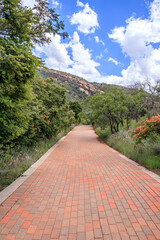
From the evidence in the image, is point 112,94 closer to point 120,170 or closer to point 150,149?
point 150,149

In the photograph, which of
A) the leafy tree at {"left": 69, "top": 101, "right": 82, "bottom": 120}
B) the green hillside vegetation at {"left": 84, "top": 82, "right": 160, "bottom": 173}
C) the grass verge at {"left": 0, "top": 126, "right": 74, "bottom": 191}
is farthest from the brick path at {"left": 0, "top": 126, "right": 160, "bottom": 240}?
the leafy tree at {"left": 69, "top": 101, "right": 82, "bottom": 120}

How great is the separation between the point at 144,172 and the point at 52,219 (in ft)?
10.6

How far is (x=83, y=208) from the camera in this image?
276 cm

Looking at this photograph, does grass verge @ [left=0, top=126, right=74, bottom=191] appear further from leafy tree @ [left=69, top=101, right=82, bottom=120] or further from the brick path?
leafy tree @ [left=69, top=101, right=82, bottom=120]

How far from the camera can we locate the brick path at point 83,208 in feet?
7.13

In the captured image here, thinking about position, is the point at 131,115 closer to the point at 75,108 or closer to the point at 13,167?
the point at 13,167

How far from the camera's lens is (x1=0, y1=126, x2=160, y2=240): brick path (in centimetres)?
217

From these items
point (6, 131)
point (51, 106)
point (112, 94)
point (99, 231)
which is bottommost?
point (99, 231)

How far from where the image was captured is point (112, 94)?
39.6 ft

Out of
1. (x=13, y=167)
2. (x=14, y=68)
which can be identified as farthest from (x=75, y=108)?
(x=14, y=68)

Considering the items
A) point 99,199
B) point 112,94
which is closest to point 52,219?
point 99,199

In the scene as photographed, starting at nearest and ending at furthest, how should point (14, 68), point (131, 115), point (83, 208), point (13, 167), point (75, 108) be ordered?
point (14, 68), point (83, 208), point (13, 167), point (131, 115), point (75, 108)

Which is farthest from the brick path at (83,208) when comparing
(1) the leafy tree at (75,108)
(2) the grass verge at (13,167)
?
(1) the leafy tree at (75,108)

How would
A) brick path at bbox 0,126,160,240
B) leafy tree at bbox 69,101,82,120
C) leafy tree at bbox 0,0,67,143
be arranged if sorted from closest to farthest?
brick path at bbox 0,126,160,240, leafy tree at bbox 0,0,67,143, leafy tree at bbox 69,101,82,120
